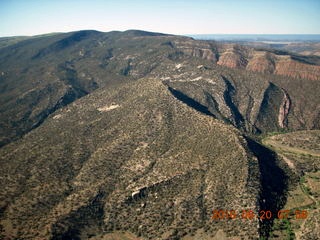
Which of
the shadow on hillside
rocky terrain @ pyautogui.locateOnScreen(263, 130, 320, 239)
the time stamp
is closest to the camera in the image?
the time stamp

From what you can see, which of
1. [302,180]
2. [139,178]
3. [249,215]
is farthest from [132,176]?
[302,180]

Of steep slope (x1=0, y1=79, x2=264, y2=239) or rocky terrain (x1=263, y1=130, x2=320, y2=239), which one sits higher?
steep slope (x1=0, y1=79, x2=264, y2=239)

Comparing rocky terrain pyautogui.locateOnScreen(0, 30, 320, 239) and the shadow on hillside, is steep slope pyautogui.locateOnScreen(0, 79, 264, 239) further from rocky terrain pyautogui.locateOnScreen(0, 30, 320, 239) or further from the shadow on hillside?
the shadow on hillside

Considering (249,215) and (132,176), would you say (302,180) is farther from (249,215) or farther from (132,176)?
(132,176)

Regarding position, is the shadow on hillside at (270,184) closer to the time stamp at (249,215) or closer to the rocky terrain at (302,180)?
the time stamp at (249,215)

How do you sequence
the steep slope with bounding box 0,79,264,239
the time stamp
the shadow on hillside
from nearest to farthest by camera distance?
the time stamp < the steep slope with bounding box 0,79,264,239 < the shadow on hillside

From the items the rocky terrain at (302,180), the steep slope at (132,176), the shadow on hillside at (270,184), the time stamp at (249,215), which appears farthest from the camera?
the shadow on hillside at (270,184)

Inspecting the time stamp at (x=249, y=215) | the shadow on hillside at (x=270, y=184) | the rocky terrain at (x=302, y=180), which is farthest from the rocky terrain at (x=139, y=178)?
the rocky terrain at (x=302, y=180)

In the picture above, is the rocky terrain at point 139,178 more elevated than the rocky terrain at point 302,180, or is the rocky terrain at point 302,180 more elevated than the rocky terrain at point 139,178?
the rocky terrain at point 139,178

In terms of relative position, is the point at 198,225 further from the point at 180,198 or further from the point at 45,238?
the point at 45,238

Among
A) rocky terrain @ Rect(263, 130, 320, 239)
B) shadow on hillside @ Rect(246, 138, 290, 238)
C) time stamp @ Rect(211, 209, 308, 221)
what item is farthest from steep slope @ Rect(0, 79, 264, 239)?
rocky terrain @ Rect(263, 130, 320, 239)
